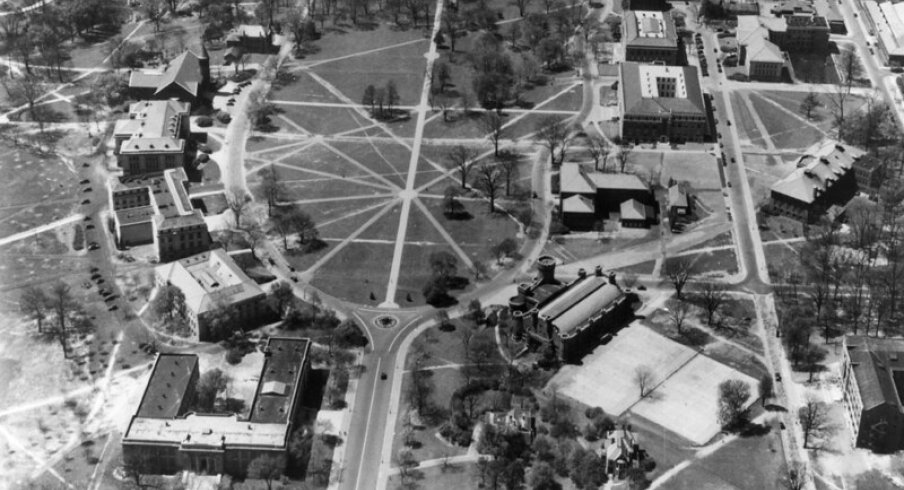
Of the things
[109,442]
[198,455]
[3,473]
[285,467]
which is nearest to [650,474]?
[285,467]

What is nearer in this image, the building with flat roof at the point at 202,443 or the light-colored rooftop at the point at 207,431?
the building with flat roof at the point at 202,443

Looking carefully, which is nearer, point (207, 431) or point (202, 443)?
point (202, 443)

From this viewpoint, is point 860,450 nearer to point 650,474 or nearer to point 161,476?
point 650,474

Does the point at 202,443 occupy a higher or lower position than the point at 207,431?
lower

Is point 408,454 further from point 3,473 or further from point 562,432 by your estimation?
point 3,473

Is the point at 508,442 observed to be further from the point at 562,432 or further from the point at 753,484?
the point at 753,484

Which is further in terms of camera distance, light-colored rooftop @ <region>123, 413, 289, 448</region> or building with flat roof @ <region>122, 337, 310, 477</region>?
light-colored rooftop @ <region>123, 413, 289, 448</region>

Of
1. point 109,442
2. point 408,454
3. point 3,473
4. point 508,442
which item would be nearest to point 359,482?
point 408,454
